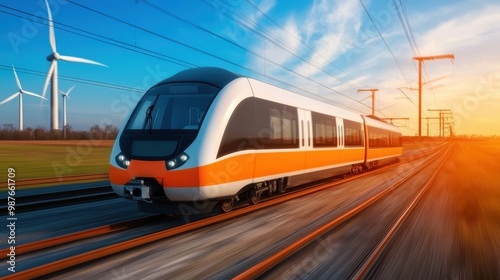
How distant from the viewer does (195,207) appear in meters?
7.24

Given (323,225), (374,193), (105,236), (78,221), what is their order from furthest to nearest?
(374,193)
(78,221)
(323,225)
(105,236)

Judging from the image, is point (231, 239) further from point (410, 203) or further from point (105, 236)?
point (410, 203)

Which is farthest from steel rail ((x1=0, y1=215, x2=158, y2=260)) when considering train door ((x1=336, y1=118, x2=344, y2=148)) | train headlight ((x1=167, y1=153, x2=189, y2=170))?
train door ((x1=336, y1=118, x2=344, y2=148))

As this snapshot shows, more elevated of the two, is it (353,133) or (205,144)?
(353,133)

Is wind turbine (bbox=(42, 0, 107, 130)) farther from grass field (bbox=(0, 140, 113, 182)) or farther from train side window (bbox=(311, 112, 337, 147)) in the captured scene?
train side window (bbox=(311, 112, 337, 147))

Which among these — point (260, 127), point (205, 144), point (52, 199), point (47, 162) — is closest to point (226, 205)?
point (205, 144)

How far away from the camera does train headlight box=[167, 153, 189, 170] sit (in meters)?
6.76

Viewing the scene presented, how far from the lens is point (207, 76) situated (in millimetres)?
8039

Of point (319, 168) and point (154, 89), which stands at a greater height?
point (154, 89)

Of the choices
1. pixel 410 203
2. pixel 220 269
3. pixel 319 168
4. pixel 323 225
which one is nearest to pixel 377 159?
pixel 319 168

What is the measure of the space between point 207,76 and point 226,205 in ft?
9.24

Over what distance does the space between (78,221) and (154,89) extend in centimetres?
318

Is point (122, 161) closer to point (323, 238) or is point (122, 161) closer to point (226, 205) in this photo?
point (226, 205)

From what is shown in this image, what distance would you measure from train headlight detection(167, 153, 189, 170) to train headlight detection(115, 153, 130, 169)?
0.97 m
